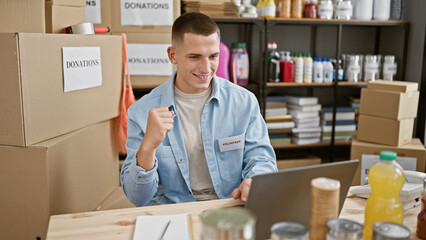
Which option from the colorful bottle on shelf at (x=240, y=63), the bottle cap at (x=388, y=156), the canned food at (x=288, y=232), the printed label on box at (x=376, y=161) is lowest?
the printed label on box at (x=376, y=161)

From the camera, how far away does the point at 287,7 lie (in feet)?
10.4

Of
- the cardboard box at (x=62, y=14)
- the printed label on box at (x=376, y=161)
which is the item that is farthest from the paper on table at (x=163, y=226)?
the printed label on box at (x=376, y=161)

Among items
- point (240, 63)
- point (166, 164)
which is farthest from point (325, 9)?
point (166, 164)

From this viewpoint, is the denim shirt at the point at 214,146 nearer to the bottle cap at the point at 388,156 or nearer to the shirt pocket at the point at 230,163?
the shirt pocket at the point at 230,163

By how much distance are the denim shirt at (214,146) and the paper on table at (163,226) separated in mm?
341

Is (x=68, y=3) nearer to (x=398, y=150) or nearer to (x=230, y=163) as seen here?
(x=230, y=163)

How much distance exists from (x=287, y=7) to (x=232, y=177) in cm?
199

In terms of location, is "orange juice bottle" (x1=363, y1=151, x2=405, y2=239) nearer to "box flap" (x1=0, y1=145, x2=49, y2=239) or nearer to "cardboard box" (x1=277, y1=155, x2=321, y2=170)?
"box flap" (x1=0, y1=145, x2=49, y2=239)

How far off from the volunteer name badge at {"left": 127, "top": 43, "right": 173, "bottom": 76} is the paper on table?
168 centimetres

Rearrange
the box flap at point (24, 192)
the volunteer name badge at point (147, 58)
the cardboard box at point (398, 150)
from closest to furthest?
the box flap at point (24, 192), the volunteer name badge at point (147, 58), the cardboard box at point (398, 150)

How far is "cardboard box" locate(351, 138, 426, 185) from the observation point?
9.07ft

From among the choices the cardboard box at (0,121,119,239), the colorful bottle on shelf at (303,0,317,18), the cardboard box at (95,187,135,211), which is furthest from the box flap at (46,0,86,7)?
the colorful bottle on shelf at (303,0,317,18)

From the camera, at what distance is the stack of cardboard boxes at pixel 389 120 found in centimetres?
274

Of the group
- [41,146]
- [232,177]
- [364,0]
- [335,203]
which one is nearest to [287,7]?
[364,0]
